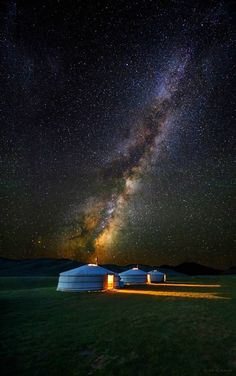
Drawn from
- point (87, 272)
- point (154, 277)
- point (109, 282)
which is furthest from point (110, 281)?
point (154, 277)

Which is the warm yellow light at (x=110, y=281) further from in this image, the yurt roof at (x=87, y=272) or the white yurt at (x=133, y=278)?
the white yurt at (x=133, y=278)

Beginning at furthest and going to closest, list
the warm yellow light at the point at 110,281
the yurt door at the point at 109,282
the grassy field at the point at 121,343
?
1. the warm yellow light at the point at 110,281
2. the yurt door at the point at 109,282
3. the grassy field at the point at 121,343

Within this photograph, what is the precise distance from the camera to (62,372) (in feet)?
23.8

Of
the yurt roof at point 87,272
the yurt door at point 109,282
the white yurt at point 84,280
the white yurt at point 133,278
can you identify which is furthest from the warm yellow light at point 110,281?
the white yurt at point 133,278

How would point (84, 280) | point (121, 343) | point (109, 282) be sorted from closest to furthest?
point (121, 343)
point (84, 280)
point (109, 282)

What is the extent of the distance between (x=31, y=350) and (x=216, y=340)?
5.34 meters

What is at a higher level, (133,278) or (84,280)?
(133,278)

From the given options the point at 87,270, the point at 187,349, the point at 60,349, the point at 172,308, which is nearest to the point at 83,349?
the point at 60,349

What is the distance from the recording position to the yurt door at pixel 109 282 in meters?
29.5

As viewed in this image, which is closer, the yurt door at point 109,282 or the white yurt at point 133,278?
the yurt door at point 109,282

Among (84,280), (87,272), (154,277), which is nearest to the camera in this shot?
(84,280)

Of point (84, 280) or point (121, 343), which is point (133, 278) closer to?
point (84, 280)

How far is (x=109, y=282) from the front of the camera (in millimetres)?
30406

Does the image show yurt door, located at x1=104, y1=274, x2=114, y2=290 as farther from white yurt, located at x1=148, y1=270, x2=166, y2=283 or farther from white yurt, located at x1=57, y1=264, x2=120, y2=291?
white yurt, located at x1=148, y1=270, x2=166, y2=283
